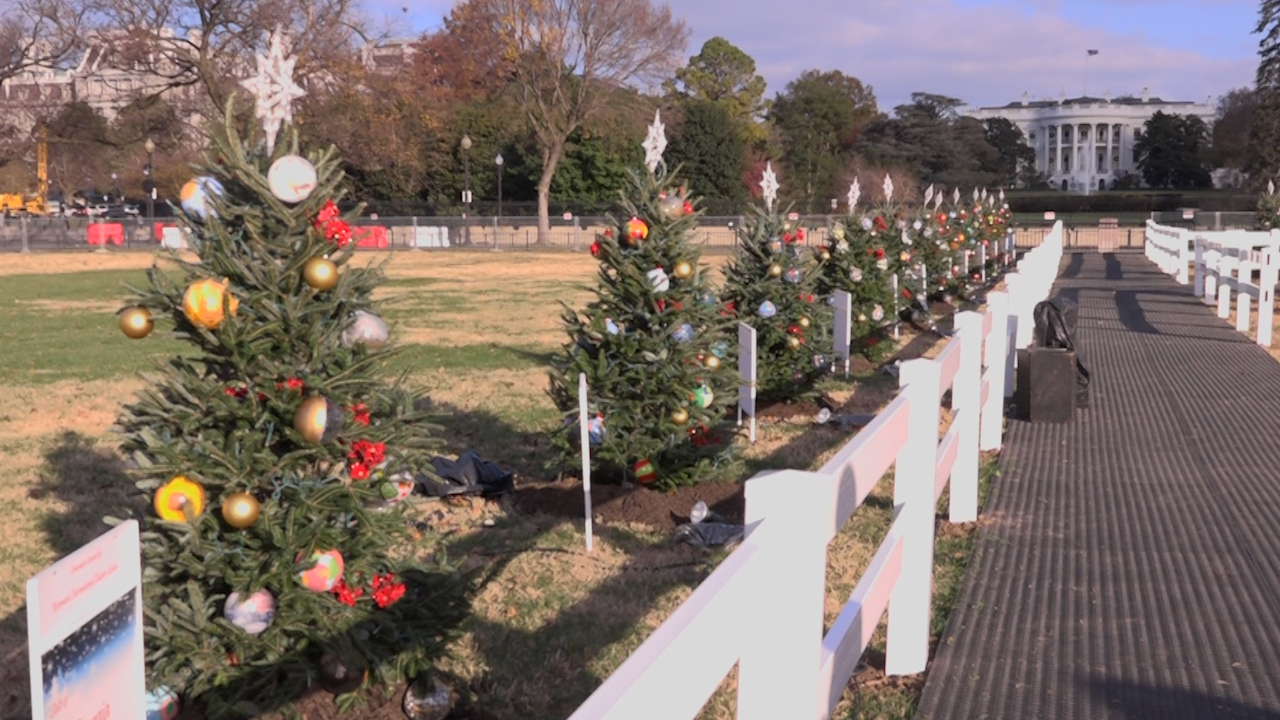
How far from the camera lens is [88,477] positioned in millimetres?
9758

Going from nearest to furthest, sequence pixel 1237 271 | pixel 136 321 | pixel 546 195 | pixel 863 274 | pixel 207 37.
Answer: pixel 136 321 → pixel 863 274 → pixel 1237 271 → pixel 207 37 → pixel 546 195

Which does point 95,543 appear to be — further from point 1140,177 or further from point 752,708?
point 1140,177

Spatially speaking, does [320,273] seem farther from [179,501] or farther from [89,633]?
[89,633]

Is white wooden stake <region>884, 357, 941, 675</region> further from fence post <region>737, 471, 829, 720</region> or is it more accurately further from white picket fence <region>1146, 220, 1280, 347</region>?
white picket fence <region>1146, 220, 1280, 347</region>

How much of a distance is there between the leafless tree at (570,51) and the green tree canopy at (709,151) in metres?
11.7

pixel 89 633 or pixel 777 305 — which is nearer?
pixel 89 633

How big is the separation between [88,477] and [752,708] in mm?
7797

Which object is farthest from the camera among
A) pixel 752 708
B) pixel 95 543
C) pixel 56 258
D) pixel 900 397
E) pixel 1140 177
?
pixel 1140 177

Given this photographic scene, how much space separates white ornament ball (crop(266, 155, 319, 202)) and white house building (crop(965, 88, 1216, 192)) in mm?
151303

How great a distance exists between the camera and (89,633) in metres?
2.86

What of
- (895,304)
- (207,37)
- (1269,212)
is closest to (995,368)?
(895,304)

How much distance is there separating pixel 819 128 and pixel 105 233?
49691 mm

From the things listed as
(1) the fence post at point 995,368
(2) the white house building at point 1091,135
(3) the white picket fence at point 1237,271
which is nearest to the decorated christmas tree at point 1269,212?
(3) the white picket fence at point 1237,271

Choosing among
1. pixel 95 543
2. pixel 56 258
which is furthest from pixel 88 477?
pixel 56 258
